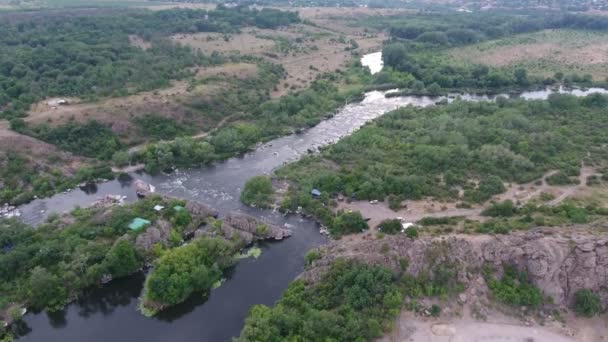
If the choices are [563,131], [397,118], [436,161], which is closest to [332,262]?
[436,161]

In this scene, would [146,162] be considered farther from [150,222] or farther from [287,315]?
[287,315]

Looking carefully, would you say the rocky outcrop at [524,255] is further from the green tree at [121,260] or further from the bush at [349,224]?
the green tree at [121,260]

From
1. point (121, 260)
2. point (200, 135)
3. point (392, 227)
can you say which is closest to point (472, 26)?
point (200, 135)

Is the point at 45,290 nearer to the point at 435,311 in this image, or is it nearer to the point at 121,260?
the point at 121,260

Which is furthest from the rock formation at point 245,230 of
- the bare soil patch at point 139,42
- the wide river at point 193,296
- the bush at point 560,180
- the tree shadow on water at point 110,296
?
the bare soil patch at point 139,42

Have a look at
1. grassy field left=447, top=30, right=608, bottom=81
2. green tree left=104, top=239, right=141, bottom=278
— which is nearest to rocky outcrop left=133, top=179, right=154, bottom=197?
green tree left=104, top=239, right=141, bottom=278

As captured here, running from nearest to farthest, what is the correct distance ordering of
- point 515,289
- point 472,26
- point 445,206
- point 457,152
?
point 515,289 < point 445,206 < point 457,152 < point 472,26

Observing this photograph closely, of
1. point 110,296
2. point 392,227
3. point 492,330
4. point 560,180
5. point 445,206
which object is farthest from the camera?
point 560,180
